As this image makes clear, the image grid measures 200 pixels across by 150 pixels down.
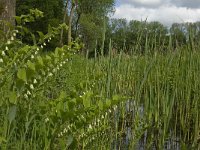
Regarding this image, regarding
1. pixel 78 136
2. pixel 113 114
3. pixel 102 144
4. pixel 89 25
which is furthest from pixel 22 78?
pixel 89 25

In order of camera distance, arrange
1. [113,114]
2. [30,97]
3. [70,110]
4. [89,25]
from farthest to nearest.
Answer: [89,25] < [113,114] < [30,97] < [70,110]

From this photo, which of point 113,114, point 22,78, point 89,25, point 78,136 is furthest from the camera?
point 89,25

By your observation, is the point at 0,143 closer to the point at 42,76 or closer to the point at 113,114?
the point at 42,76

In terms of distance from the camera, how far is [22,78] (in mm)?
1677

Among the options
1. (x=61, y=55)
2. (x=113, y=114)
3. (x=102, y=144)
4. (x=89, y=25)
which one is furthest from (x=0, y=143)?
(x=89, y=25)

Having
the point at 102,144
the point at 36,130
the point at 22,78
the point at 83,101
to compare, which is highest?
the point at 22,78

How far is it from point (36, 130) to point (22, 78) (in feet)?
1.86

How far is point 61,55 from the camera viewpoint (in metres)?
2.12

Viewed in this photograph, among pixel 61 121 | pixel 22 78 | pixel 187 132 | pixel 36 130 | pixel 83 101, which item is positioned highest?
pixel 22 78

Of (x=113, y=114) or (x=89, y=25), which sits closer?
(x=113, y=114)

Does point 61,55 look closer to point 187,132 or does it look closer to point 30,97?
point 30,97

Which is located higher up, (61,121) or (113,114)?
(61,121)

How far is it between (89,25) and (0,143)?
146 feet

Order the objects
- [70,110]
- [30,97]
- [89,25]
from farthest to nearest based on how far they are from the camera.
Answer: [89,25]
[30,97]
[70,110]
